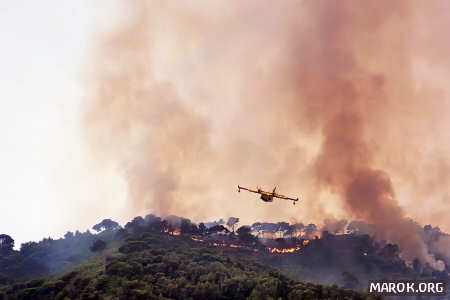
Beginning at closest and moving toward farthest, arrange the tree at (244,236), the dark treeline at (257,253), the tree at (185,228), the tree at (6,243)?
the dark treeline at (257,253)
the tree at (6,243)
the tree at (185,228)
the tree at (244,236)

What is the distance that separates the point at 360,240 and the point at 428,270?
1454 inches

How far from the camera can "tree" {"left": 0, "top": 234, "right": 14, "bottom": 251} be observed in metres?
160

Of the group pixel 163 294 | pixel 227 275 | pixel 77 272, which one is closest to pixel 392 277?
pixel 227 275

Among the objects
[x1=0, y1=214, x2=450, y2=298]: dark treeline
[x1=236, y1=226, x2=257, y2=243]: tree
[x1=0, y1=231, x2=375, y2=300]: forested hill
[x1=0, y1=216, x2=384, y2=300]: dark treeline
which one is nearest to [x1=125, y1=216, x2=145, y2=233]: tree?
[x1=0, y1=214, x2=450, y2=298]: dark treeline

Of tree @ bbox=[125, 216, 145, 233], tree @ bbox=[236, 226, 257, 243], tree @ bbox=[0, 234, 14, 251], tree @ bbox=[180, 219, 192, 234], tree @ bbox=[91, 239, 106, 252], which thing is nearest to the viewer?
tree @ bbox=[91, 239, 106, 252]

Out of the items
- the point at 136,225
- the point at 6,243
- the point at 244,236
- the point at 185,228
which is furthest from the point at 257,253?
the point at 6,243

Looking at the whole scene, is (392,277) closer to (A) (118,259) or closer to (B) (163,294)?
(B) (163,294)

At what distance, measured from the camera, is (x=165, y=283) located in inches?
3674

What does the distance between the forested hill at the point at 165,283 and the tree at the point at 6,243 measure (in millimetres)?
68917

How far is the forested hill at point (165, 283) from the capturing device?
8319 centimetres

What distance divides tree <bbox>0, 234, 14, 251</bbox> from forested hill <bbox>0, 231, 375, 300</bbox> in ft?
226

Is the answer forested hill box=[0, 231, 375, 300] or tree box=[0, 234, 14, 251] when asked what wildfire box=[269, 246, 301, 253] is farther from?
tree box=[0, 234, 14, 251]

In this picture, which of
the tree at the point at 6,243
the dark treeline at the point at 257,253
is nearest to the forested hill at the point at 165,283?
the dark treeline at the point at 257,253

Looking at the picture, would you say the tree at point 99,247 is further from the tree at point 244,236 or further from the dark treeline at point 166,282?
the tree at point 244,236
